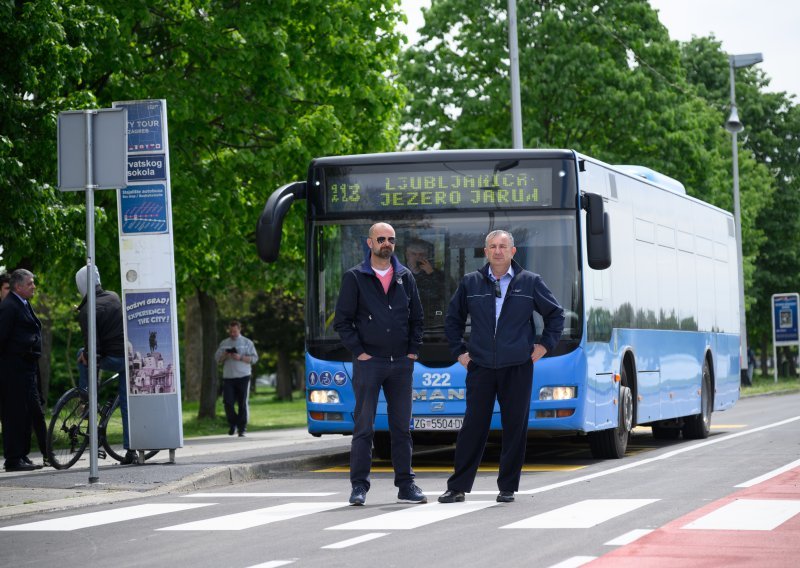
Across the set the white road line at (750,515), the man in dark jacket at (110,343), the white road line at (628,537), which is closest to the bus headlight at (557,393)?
the white road line at (750,515)

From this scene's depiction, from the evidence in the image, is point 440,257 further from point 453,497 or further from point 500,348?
point 453,497

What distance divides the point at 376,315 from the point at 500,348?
36.7 inches

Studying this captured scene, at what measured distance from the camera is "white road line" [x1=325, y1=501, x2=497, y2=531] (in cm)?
1000

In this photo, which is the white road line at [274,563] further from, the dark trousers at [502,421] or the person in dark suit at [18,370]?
the person in dark suit at [18,370]

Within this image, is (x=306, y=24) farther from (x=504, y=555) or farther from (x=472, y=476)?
(x=504, y=555)

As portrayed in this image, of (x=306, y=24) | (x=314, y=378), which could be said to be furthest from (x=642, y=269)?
(x=306, y=24)

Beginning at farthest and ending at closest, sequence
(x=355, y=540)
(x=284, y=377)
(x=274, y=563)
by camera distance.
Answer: (x=284, y=377) → (x=355, y=540) → (x=274, y=563)

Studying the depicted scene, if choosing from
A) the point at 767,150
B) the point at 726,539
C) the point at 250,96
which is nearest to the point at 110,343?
the point at 726,539

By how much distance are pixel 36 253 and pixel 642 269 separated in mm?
7594

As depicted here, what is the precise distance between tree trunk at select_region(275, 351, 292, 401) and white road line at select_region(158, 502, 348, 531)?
179ft

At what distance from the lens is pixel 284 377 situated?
6719cm

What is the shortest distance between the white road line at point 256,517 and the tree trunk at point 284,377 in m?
54.5

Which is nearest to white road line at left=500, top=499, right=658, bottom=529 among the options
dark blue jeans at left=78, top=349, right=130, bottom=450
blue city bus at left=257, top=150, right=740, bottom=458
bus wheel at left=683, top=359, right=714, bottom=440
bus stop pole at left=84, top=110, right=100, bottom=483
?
blue city bus at left=257, top=150, right=740, bottom=458

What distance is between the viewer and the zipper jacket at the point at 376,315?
452 inches
